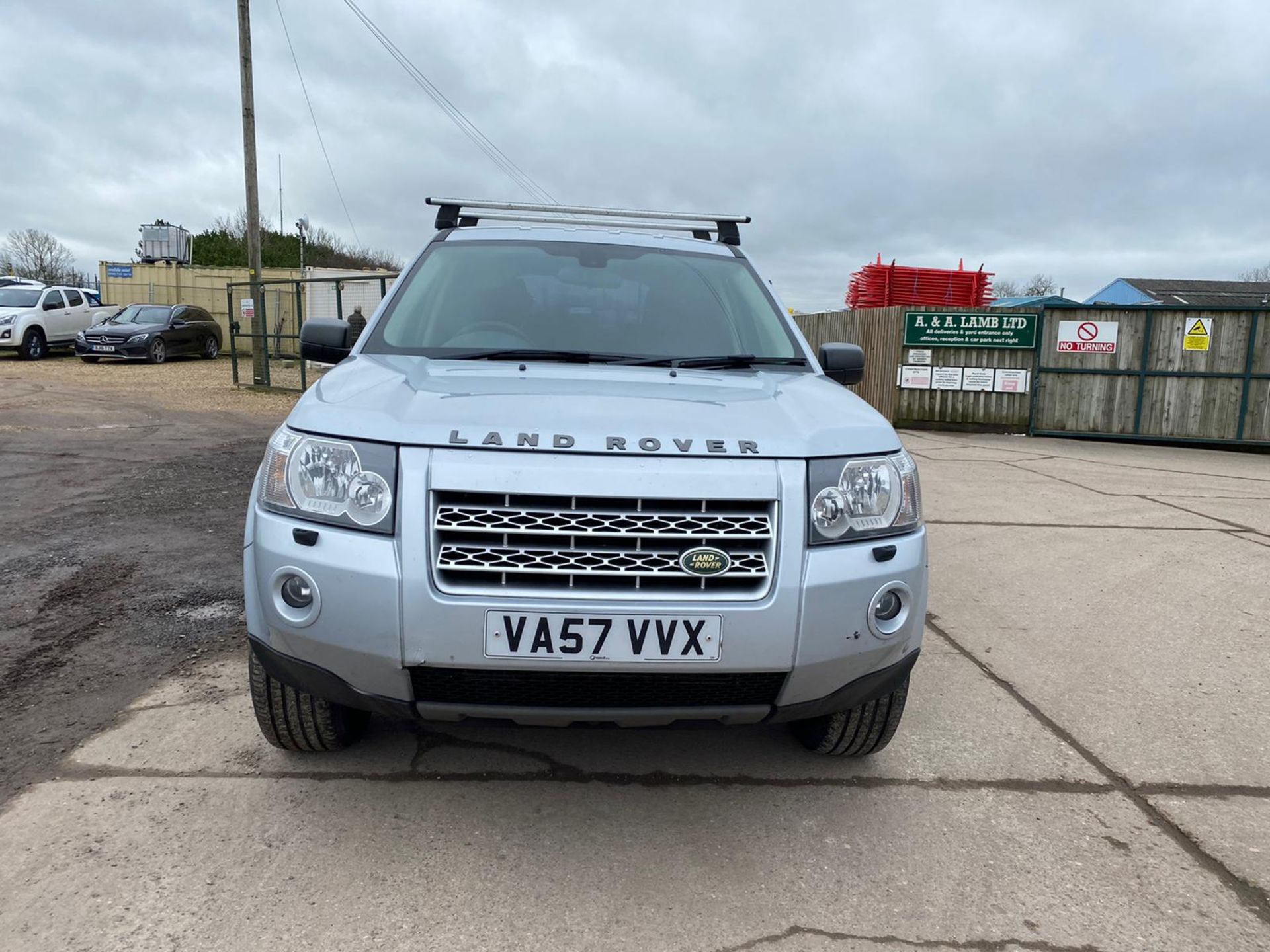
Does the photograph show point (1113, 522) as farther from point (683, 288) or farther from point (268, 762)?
point (268, 762)

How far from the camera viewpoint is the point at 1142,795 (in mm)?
2803

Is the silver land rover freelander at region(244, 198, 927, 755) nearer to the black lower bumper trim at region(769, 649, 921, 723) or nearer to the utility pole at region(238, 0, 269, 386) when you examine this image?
the black lower bumper trim at region(769, 649, 921, 723)

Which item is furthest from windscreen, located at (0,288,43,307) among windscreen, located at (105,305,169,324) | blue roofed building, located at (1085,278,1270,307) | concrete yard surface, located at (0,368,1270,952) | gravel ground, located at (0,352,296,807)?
blue roofed building, located at (1085,278,1270,307)

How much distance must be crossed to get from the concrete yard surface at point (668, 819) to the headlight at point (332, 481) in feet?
2.30

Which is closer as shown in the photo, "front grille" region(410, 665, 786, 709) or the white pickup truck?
"front grille" region(410, 665, 786, 709)

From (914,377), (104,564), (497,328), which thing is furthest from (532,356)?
(914,377)

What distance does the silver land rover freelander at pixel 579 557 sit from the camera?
2141mm

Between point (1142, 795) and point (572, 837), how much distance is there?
1789mm

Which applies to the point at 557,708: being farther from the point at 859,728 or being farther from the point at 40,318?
the point at 40,318

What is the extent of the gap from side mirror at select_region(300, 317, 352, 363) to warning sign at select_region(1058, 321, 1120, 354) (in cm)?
1299

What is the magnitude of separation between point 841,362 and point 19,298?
24.4 metres

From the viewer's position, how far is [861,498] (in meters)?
2.37

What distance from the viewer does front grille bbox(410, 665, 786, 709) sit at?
2172 mm

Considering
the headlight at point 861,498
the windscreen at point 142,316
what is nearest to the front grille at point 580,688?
the headlight at point 861,498
